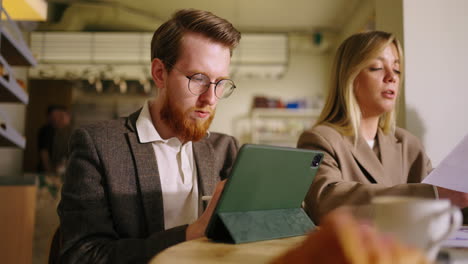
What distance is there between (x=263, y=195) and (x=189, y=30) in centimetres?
63

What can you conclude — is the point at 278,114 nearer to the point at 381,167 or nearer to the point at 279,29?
the point at 279,29

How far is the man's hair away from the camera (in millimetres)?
1234

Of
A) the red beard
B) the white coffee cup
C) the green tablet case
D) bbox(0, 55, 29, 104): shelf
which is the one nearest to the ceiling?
bbox(0, 55, 29, 104): shelf

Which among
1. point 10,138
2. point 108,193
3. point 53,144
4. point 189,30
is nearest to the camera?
point 108,193

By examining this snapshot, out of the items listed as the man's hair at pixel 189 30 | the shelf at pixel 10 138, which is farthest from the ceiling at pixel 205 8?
the man's hair at pixel 189 30

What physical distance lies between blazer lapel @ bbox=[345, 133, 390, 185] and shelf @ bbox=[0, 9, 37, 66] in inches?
62.5

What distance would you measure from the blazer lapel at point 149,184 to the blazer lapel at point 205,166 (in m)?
0.15

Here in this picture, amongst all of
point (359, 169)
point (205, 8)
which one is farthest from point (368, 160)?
point (205, 8)

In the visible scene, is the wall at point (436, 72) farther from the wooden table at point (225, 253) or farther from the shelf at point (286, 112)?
the shelf at point (286, 112)

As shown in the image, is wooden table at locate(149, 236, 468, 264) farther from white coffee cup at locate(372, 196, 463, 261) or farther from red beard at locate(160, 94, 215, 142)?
red beard at locate(160, 94, 215, 142)

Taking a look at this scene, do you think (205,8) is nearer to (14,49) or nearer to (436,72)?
(14,49)

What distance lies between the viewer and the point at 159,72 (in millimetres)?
1305

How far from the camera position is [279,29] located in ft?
19.4

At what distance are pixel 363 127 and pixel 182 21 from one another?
86 centimetres
